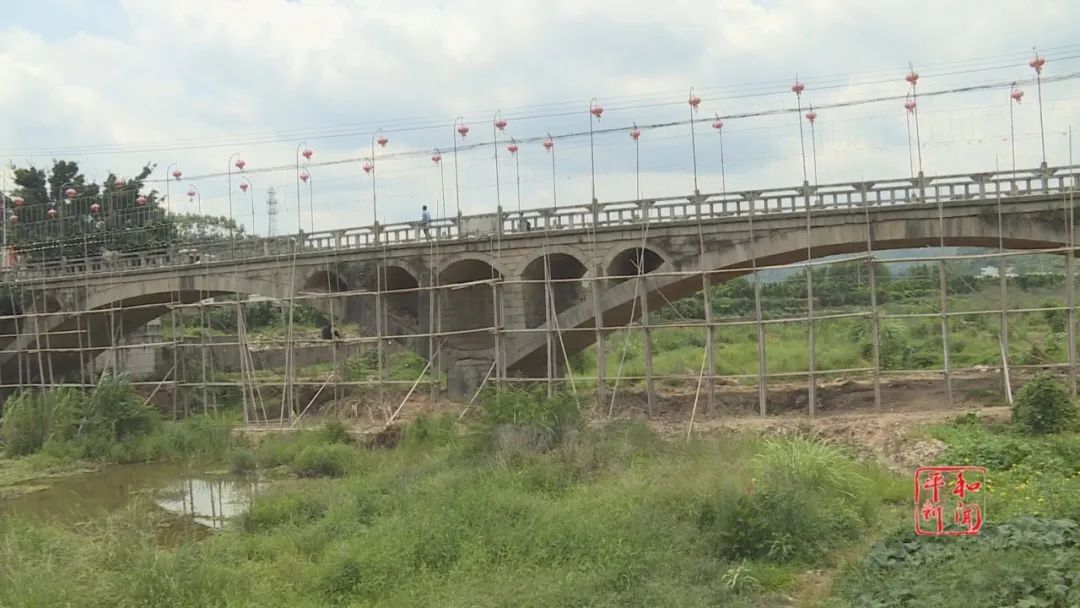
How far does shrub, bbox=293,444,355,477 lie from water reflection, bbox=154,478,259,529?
3.71 feet

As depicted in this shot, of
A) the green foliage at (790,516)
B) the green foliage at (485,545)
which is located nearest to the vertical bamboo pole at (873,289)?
the green foliage at (485,545)

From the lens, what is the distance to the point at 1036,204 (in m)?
20.6

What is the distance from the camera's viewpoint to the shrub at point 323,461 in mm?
20625

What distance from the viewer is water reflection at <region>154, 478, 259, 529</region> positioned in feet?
57.7

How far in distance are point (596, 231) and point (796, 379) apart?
864cm

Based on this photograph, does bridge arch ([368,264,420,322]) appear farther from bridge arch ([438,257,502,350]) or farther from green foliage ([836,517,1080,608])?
green foliage ([836,517,1080,608])

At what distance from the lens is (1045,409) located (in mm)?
15586

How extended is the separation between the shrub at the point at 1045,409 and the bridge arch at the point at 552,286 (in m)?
12.7

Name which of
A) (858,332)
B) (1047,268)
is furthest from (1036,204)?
(858,332)

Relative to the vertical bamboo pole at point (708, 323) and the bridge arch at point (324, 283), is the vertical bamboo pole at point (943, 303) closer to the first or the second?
the vertical bamboo pole at point (708, 323)

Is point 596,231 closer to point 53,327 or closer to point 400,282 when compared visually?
point 400,282

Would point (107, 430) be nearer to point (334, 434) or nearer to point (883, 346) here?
point (334, 434)

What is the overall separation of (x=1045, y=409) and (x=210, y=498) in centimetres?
1742

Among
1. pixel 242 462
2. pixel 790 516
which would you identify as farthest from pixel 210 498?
pixel 790 516
